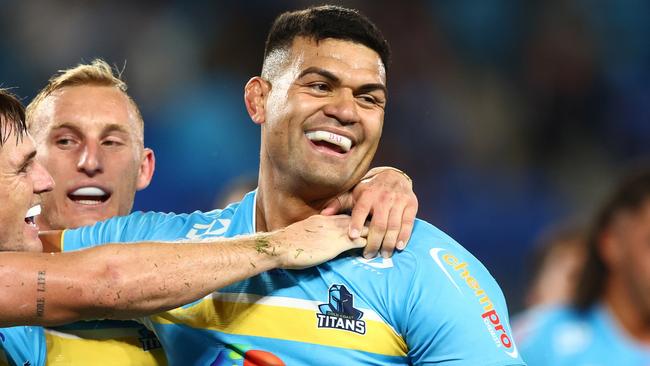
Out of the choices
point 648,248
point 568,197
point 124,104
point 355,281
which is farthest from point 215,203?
point 355,281

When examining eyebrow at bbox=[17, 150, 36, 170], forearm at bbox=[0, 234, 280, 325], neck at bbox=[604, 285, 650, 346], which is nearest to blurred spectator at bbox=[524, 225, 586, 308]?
neck at bbox=[604, 285, 650, 346]

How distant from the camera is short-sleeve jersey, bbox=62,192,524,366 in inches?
99.3

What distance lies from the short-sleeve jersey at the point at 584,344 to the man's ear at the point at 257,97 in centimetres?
247

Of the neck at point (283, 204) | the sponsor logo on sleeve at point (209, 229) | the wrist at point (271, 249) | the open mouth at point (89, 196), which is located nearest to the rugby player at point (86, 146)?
the open mouth at point (89, 196)

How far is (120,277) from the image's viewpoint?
2486 mm

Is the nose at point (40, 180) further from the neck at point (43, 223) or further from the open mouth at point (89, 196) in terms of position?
the neck at point (43, 223)

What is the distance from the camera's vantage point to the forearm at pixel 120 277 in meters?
2.46

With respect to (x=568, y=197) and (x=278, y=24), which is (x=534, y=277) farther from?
(x=278, y=24)

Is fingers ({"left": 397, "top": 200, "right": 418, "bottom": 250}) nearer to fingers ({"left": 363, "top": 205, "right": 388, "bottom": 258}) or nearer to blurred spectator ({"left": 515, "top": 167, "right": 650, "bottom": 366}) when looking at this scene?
fingers ({"left": 363, "top": 205, "right": 388, "bottom": 258})

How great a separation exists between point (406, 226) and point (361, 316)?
1.07ft

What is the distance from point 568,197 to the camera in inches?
217

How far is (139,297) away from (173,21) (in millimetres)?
4147

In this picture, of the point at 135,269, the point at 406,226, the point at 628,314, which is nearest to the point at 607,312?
the point at 628,314

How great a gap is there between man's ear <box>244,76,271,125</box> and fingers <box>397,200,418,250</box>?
694mm
